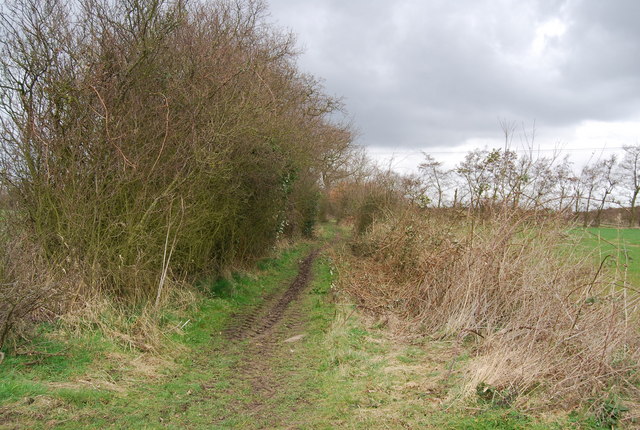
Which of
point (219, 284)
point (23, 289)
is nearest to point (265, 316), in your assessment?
point (219, 284)

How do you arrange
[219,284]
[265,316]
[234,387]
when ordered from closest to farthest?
[234,387], [265,316], [219,284]

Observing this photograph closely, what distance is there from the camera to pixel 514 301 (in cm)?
679

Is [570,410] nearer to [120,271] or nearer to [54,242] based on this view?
[120,271]

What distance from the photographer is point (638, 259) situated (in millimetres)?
16359

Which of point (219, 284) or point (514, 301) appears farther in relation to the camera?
point (219, 284)

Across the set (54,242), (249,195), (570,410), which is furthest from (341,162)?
(570,410)

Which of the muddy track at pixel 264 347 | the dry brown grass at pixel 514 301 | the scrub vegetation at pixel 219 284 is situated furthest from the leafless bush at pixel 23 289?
the dry brown grass at pixel 514 301

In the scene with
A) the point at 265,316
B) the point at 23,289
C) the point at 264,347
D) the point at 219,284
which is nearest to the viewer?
the point at 23,289

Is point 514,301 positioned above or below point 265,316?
above

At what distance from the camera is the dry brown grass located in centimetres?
464

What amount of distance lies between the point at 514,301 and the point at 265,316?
5264mm

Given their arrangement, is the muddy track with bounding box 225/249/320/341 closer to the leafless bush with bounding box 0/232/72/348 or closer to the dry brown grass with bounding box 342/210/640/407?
the dry brown grass with bounding box 342/210/640/407

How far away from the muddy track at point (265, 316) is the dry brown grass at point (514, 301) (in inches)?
69.1

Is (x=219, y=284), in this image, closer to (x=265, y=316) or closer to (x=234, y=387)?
(x=265, y=316)
